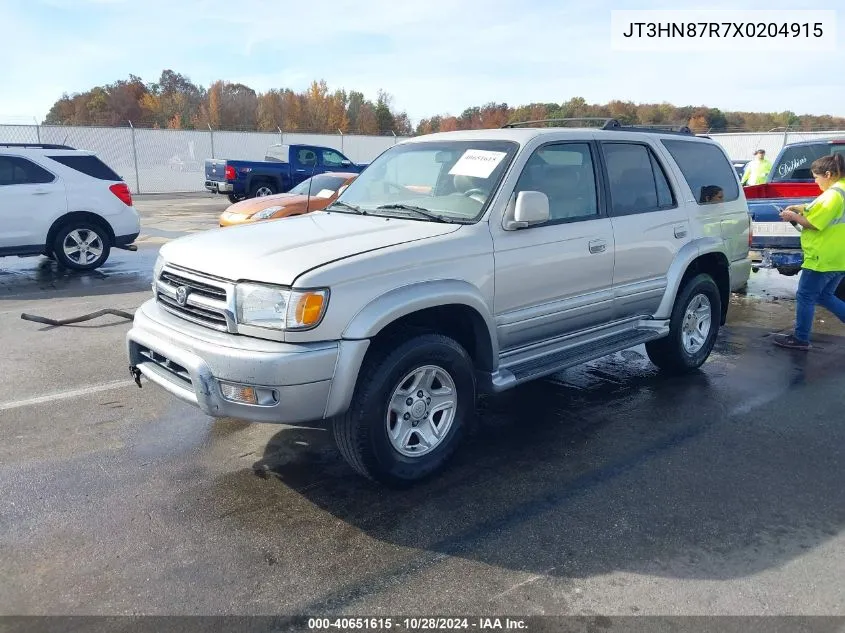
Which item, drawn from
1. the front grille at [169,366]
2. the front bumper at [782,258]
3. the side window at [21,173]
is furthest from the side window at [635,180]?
the side window at [21,173]

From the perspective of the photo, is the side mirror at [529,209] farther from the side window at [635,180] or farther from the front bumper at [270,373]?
the front bumper at [270,373]

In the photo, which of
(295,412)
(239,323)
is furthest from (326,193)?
(295,412)

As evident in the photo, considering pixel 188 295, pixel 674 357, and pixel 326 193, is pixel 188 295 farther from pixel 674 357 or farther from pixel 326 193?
pixel 674 357

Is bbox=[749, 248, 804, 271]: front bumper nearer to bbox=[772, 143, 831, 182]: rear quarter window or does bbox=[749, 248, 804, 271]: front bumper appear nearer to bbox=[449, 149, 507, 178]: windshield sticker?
bbox=[772, 143, 831, 182]: rear quarter window

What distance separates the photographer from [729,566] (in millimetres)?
3107

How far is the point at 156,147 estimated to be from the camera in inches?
1089

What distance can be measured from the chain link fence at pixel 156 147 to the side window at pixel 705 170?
61.9 feet

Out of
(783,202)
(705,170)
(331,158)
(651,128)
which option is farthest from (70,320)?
(331,158)

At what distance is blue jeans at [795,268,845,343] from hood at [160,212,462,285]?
408 cm

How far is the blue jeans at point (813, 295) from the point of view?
6.31 meters

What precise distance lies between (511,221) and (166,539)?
2.50 meters

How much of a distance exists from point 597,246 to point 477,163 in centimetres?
99

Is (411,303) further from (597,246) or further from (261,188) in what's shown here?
(261,188)

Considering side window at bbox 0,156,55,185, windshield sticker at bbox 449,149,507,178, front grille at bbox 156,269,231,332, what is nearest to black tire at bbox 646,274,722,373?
windshield sticker at bbox 449,149,507,178
